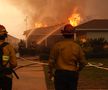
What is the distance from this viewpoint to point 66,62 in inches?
313

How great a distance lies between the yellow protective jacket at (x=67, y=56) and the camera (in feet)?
26.1

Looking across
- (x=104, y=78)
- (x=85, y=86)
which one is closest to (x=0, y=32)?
(x=85, y=86)

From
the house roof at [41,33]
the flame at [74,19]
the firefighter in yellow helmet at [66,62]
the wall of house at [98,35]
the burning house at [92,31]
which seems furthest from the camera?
the house roof at [41,33]

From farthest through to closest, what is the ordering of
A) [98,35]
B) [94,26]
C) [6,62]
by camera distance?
[94,26], [98,35], [6,62]

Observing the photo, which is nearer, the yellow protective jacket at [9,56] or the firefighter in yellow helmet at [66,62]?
the yellow protective jacket at [9,56]

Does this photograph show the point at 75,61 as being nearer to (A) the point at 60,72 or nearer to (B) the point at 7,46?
(A) the point at 60,72

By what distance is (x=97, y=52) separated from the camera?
114 feet

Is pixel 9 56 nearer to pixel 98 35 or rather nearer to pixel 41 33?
pixel 98 35

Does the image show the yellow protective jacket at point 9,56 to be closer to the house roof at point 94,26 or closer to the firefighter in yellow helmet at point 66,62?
the firefighter in yellow helmet at point 66,62

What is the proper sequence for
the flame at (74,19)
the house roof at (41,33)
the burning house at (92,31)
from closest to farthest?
the burning house at (92,31) < the flame at (74,19) < the house roof at (41,33)

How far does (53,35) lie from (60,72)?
5087 centimetres

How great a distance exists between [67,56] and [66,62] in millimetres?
110

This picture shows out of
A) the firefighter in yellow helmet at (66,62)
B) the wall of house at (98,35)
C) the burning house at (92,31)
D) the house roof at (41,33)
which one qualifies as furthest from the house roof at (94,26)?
the firefighter in yellow helmet at (66,62)

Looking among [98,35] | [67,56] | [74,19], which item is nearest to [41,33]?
[74,19]
